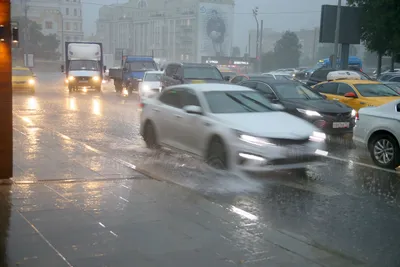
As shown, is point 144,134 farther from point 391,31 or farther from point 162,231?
point 391,31

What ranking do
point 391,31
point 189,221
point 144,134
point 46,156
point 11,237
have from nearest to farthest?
point 11,237 → point 189,221 → point 46,156 → point 144,134 → point 391,31

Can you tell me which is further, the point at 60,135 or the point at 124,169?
the point at 60,135

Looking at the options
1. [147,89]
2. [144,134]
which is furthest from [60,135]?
[147,89]

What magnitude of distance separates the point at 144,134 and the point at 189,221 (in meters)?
5.87

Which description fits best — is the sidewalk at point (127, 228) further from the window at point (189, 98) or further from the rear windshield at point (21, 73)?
the rear windshield at point (21, 73)

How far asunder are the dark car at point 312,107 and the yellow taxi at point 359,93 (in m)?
1.13

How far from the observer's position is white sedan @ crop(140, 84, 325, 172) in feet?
28.1

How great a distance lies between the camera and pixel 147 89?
27.0m

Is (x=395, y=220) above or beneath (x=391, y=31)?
beneath

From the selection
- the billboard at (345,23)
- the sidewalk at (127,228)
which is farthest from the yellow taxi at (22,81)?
the sidewalk at (127,228)

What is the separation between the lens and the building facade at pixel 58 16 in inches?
4309

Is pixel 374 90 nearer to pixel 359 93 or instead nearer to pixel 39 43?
pixel 359 93

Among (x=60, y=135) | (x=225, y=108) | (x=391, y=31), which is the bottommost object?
(x=60, y=135)

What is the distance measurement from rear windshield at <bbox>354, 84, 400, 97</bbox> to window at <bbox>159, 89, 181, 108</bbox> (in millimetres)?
6927
